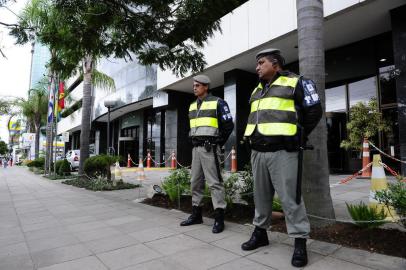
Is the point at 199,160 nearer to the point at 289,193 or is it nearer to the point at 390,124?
the point at 289,193

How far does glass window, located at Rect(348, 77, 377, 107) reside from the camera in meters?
10.2

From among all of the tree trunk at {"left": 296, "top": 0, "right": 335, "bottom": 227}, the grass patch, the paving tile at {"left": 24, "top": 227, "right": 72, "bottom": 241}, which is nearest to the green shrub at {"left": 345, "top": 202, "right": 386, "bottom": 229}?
the tree trunk at {"left": 296, "top": 0, "right": 335, "bottom": 227}

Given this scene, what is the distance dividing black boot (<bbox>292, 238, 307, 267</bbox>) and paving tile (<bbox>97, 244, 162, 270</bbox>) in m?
1.35

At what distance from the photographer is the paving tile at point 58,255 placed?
2.97 m

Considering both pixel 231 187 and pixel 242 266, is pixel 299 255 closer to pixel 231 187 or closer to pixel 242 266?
pixel 242 266

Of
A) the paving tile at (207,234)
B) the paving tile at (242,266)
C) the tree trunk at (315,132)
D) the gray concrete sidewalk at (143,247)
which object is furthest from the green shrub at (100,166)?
the paving tile at (242,266)

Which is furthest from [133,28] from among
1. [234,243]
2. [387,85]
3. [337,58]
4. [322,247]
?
[387,85]

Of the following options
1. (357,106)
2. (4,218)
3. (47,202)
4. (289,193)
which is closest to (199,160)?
(289,193)

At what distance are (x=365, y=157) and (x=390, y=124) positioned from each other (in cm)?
179

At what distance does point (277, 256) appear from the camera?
282cm

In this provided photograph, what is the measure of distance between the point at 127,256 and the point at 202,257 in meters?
0.79

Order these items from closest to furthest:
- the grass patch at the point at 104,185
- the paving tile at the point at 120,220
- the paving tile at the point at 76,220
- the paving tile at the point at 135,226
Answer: the paving tile at the point at 135,226
the paving tile at the point at 120,220
the paving tile at the point at 76,220
the grass patch at the point at 104,185

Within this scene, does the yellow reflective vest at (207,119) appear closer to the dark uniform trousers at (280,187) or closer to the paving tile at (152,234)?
the dark uniform trousers at (280,187)

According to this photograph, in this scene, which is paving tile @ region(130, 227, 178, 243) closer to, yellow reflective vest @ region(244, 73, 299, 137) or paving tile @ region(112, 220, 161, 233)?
paving tile @ region(112, 220, 161, 233)
